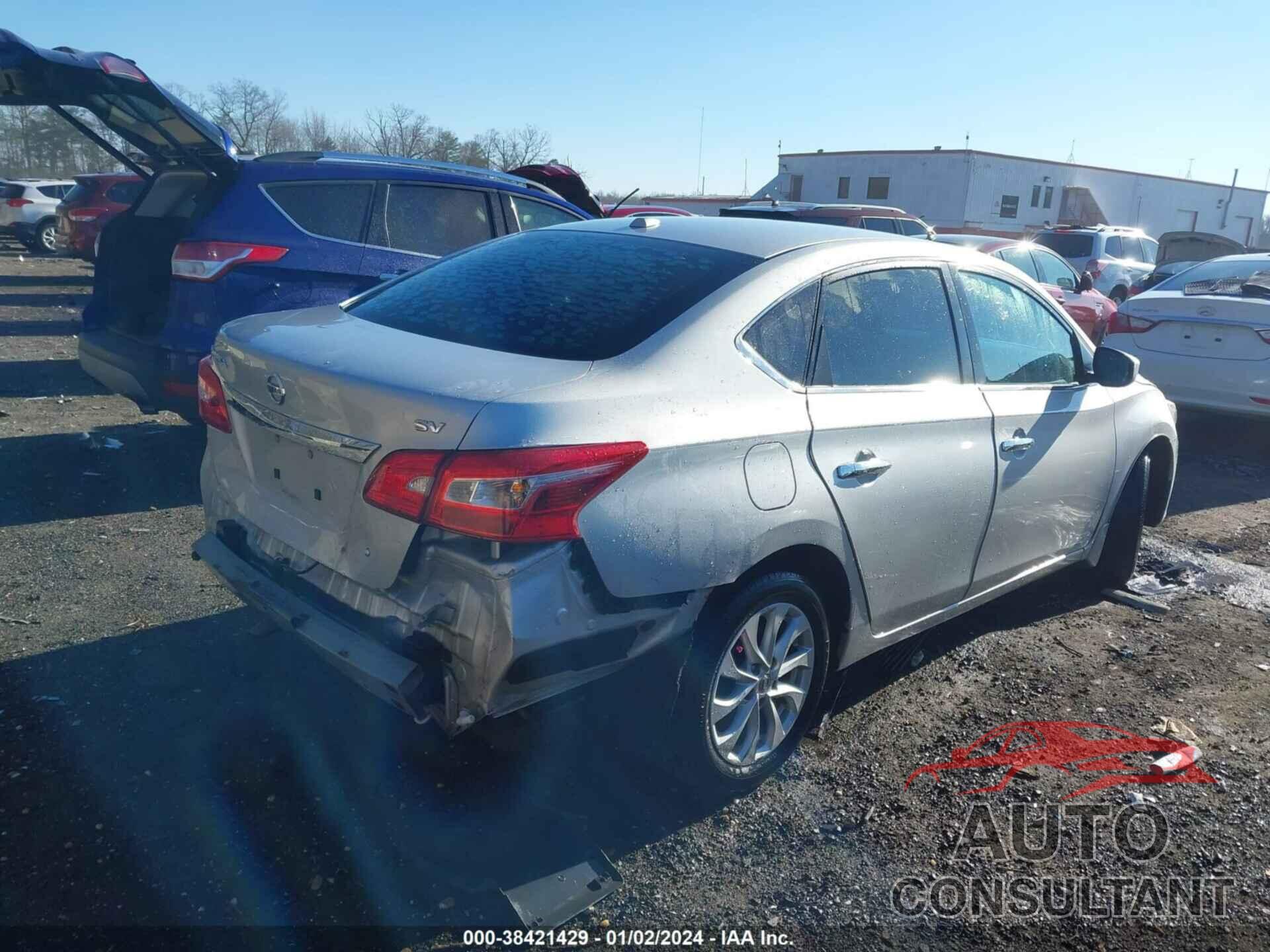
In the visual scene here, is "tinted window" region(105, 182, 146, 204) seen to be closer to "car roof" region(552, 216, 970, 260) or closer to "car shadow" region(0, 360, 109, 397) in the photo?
"car shadow" region(0, 360, 109, 397)

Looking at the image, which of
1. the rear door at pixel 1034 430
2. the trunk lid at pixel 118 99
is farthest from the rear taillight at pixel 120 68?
the rear door at pixel 1034 430

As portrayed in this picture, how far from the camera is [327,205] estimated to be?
579 cm

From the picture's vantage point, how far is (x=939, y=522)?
11.2ft

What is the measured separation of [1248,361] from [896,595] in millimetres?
5752

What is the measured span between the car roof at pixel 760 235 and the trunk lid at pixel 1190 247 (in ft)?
59.2

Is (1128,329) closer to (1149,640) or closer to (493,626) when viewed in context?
(1149,640)

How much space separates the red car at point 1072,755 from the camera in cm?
333

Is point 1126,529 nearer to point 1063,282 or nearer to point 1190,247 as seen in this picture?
point 1063,282

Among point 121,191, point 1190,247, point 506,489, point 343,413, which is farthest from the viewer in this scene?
point 1190,247

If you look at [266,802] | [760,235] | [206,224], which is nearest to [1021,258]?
[760,235]

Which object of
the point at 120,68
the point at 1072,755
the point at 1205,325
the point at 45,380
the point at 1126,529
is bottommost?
the point at 1072,755

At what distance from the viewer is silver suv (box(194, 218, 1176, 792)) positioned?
236 centimetres

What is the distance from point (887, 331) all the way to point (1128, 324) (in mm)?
5939

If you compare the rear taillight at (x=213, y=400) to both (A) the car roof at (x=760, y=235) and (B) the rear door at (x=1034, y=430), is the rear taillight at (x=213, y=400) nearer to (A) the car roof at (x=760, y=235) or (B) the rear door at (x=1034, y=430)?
(A) the car roof at (x=760, y=235)
